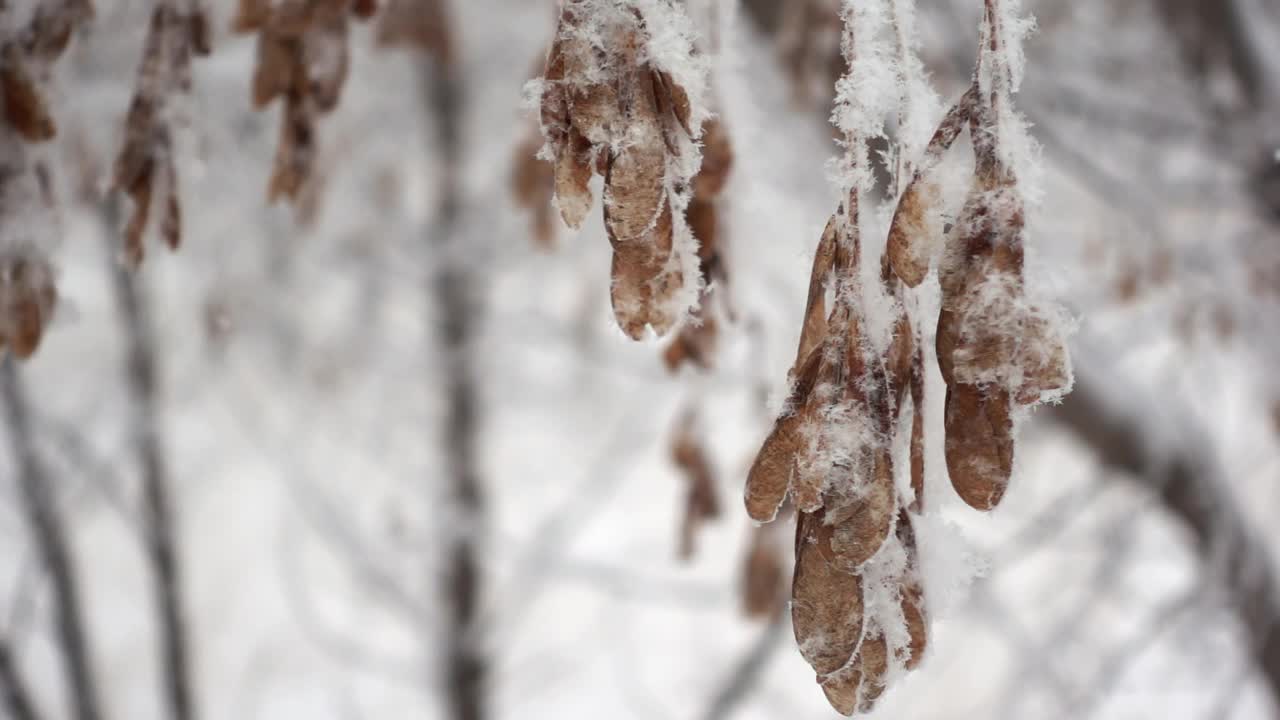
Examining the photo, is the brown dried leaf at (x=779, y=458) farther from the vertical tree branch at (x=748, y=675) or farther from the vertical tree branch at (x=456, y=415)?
the vertical tree branch at (x=456, y=415)

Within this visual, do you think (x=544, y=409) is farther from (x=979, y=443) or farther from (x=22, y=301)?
(x=979, y=443)

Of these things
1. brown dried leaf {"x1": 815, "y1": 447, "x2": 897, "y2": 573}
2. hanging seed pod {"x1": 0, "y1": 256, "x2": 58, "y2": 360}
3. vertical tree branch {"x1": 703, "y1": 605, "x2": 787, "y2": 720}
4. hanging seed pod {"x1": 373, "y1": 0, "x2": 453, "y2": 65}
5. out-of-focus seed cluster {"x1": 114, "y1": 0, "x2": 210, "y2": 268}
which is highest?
hanging seed pod {"x1": 373, "y1": 0, "x2": 453, "y2": 65}

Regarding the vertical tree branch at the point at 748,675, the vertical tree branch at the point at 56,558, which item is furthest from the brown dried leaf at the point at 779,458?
the vertical tree branch at the point at 56,558

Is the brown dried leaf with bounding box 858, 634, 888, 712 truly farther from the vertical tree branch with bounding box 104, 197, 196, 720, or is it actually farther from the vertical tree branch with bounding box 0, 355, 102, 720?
the vertical tree branch with bounding box 104, 197, 196, 720

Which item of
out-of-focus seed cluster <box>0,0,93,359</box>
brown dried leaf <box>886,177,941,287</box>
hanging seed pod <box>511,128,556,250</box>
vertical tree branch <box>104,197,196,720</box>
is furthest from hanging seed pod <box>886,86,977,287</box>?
vertical tree branch <box>104,197,196,720</box>

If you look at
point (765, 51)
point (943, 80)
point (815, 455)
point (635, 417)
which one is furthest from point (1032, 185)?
point (635, 417)

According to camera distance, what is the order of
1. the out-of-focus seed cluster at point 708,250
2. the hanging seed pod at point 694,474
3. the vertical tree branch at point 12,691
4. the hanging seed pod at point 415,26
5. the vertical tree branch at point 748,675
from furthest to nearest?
the vertical tree branch at point 748,675, the hanging seed pod at point 415,26, the vertical tree branch at point 12,691, the hanging seed pod at point 694,474, the out-of-focus seed cluster at point 708,250
